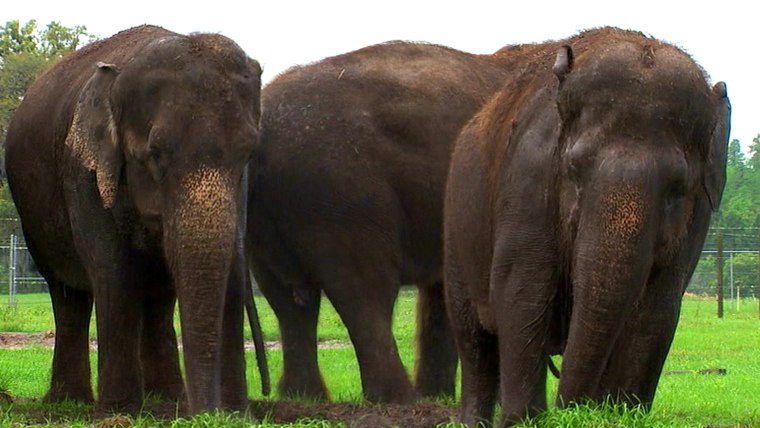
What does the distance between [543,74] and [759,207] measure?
7106 cm

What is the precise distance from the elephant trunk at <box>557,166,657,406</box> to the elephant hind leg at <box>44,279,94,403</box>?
4.80 m

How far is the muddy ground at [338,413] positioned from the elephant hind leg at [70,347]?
0.25 m

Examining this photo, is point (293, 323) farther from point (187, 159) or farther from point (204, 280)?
point (204, 280)

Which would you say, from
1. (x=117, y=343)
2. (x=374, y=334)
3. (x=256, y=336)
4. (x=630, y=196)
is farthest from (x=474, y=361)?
(x=374, y=334)

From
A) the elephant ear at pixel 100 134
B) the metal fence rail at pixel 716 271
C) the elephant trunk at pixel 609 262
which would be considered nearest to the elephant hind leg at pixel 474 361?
the elephant trunk at pixel 609 262

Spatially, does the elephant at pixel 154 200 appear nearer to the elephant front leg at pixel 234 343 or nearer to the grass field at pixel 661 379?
the elephant front leg at pixel 234 343

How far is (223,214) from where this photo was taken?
7703 millimetres

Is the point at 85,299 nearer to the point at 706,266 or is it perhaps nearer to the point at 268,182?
the point at 268,182

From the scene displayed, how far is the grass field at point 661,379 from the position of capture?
6.82 m

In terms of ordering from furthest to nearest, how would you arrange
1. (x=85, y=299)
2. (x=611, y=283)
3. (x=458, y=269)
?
(x=85, y=299), (x=458, y=269), (x=611, y=283)

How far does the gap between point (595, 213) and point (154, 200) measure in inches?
112

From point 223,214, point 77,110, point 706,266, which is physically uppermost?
point 77,110

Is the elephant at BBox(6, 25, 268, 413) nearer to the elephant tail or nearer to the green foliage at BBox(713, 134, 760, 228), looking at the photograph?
the elephant tail

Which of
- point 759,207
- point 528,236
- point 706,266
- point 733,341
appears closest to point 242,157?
point 528,236
